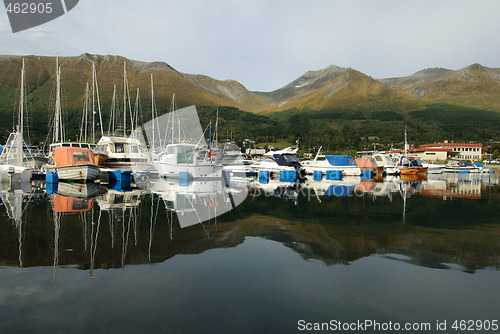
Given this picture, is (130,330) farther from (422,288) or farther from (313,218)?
(313,218)

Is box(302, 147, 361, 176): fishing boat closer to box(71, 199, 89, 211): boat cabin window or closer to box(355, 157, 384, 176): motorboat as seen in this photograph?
box(355, 157, 384, 176): motorboat

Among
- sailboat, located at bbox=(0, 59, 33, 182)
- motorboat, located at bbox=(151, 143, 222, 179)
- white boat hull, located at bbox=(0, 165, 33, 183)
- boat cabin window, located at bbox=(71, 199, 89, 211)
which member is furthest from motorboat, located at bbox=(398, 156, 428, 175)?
sailboat, located at bbox=(0, 59, 33, 182)

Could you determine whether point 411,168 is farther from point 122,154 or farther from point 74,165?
point 74,165

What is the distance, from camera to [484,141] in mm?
153125

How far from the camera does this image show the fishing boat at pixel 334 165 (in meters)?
45.2

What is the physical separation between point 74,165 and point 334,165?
30.6m

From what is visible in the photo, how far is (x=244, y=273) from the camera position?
24.3 ft

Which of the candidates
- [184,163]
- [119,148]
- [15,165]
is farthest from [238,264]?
[119,148]

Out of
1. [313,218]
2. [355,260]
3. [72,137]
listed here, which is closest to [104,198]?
[313,218]

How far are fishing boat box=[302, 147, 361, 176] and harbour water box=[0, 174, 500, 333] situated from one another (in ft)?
103

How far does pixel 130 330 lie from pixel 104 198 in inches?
618

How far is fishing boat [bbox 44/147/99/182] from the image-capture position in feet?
89.5

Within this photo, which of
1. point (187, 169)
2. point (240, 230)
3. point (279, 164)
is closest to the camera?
point (240, 230)

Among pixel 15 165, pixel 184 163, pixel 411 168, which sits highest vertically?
pixel 184 163
